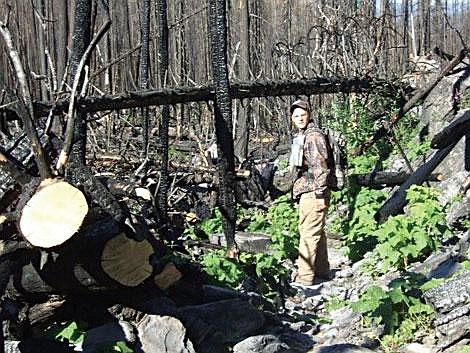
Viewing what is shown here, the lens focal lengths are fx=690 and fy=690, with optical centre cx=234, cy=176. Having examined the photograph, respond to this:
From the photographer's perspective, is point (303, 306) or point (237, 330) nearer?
point (237, 330)

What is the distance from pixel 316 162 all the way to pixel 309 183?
0.22m

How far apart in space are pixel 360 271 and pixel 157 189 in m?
2.23

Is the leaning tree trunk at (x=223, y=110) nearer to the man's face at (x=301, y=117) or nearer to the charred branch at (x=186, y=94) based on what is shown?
the charred branch at (x=186, y=94)

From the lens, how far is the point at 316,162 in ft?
21.2

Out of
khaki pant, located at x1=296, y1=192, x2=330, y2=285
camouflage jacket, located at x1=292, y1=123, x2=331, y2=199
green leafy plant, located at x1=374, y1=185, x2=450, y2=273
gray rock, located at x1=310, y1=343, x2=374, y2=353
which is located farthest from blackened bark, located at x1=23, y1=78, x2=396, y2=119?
gray rock, located at x1=310, y1=343, x2=374, y2=353

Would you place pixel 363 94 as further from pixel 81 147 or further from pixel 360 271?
pixel 81 147

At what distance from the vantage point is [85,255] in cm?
390

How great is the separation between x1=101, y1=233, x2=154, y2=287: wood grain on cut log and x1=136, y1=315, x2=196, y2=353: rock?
0.28 meters

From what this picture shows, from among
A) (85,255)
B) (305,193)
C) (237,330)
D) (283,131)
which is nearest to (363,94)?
(283,131)

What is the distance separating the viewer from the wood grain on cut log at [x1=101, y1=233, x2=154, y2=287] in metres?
3.97

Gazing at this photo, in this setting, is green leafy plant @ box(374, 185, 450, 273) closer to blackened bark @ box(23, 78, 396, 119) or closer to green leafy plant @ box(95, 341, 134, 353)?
blackened bark @ box(23, 78, 396, 119)

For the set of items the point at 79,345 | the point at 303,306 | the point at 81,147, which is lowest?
the point at 303,306

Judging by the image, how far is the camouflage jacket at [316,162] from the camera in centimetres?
644

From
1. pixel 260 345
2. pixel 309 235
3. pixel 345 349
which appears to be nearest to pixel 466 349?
pixel 345 349
